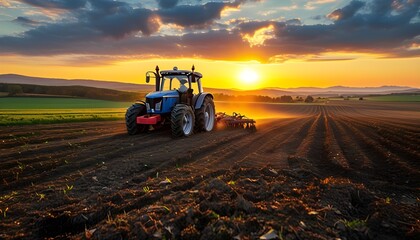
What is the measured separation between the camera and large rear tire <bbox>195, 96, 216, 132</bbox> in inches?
512

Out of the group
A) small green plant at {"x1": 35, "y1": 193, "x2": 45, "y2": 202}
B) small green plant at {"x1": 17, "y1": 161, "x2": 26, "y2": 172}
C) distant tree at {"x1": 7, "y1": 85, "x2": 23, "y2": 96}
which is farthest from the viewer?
distant tree at {"x1": 7, "y1": 85, "x2": 23, "y2": 96}

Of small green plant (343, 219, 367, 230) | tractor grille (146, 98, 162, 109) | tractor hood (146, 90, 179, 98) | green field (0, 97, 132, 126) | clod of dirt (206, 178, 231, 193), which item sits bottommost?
green field (0, 97, 132, 126)

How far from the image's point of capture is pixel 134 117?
12.1 meters

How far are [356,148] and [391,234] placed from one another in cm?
654

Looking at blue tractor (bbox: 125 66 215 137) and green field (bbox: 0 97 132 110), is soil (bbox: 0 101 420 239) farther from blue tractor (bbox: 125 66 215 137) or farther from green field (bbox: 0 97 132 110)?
green field (bbox: 0 97 132 110)

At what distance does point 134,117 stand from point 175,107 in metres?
1.78

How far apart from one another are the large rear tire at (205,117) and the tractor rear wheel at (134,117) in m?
2.23

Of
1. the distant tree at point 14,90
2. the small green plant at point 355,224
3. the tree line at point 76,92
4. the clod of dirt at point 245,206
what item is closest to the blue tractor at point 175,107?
the clod of dirt at point 245,206

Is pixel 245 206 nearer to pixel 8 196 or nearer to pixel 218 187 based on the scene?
pixel 218 187

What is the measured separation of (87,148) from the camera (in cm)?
948

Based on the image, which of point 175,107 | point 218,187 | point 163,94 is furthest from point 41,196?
point 163,94

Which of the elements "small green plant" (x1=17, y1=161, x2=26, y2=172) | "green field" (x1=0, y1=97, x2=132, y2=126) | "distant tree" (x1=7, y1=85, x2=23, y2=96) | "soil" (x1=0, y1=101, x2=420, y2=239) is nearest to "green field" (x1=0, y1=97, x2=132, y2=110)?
"green field" (x1=0, y1=97, x2=132, y2=126)

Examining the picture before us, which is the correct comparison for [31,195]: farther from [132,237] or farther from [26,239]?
[132,237]

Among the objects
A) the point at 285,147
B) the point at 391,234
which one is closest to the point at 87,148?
the point at 285,147
